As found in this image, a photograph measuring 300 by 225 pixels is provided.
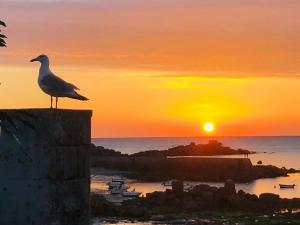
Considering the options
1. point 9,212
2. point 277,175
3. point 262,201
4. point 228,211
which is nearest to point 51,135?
point 9,212

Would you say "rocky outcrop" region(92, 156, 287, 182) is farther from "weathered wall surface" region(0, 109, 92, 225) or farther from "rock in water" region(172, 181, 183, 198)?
"weathered wall surface" region(0, 109, 92, 225)

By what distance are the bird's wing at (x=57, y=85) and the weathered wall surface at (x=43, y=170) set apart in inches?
55.0

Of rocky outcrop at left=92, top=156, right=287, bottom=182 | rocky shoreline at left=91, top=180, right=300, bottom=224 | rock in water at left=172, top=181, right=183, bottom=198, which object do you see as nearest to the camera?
rocky shoreline at left=91, top=180, right=300, bottom=224

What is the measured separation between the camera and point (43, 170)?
3879mm

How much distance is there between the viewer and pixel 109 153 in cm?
11131

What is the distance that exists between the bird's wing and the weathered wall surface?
140cm

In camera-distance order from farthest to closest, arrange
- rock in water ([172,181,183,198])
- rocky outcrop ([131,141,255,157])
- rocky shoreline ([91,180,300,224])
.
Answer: rocky outcrop ([131,141,255,157])
rock in water ([172,181,183,198])
rocky shoreline ([91,180,300,224])

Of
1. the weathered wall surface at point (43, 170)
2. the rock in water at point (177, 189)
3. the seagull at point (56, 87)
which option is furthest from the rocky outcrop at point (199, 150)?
the weathered wall surface at point (43, 170)

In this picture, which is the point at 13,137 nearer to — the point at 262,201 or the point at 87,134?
the point at 87,134

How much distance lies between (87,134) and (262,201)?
129ft

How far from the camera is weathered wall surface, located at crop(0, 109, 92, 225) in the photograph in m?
3.86

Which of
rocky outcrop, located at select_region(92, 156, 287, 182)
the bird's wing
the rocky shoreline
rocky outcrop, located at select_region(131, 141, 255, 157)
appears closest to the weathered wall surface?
the bird's wing

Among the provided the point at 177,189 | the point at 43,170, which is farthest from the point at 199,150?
the point at 43,170

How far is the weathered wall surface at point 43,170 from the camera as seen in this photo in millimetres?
3861
